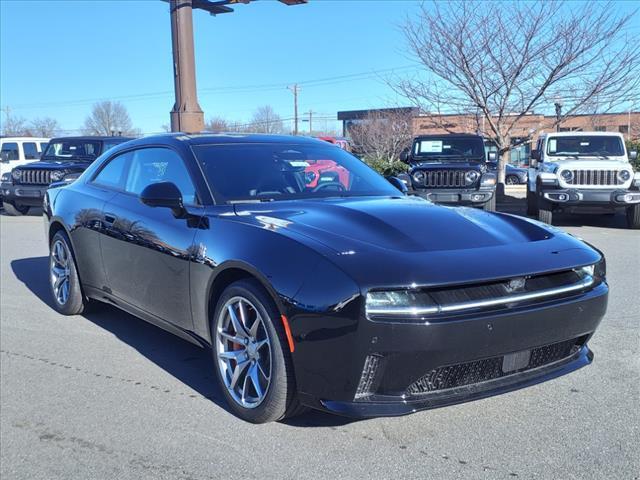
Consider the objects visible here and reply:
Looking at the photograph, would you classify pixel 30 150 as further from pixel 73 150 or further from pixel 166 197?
pixel 166 197

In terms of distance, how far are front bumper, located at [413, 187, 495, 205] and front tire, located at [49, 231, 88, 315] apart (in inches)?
308

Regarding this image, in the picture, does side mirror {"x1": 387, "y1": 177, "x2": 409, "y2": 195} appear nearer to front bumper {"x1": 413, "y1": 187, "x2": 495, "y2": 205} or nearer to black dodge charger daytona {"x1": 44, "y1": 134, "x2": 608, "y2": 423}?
black dodge charger daytona {"x1": 44, "y1": 134, "x2": 608, "y2": 423}

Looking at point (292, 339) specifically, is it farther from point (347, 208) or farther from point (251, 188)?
point (251, 188)

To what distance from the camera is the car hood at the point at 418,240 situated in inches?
111

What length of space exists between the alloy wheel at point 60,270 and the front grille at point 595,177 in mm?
9055

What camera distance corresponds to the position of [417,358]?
9.00 feet

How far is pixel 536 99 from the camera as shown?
52.8ft

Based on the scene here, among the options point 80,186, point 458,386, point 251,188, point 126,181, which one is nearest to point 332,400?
point 458,386

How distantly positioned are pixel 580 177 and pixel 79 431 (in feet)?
33.9

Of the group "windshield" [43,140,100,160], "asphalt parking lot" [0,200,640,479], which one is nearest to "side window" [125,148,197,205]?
"asphalt parking lot" [0,200,640,479]

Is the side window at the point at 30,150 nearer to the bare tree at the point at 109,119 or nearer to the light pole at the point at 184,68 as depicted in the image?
the light pole at the point at 184,68

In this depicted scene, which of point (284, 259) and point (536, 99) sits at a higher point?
point (536, 99)

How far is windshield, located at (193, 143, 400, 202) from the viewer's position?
13.2 feet

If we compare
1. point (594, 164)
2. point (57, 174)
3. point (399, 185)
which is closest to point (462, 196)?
point (594, 164)
